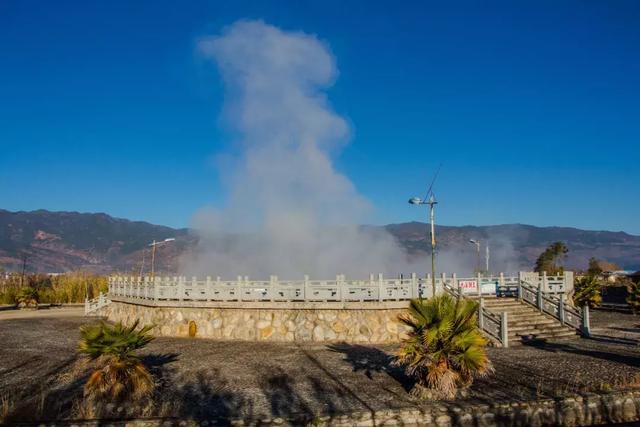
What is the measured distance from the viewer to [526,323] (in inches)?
1033

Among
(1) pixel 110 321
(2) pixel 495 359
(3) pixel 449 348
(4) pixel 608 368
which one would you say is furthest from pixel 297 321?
(1) pixel 110 321

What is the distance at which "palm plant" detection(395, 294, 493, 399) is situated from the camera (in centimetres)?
1461

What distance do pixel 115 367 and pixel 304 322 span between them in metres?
12.5

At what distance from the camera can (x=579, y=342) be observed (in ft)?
80.3

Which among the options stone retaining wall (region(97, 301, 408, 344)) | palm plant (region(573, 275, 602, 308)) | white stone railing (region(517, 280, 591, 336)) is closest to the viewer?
stone retaining wall (region(97, 301, 408, 344))

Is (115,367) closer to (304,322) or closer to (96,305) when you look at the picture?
(304,322)

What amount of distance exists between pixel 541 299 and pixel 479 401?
16.7 m

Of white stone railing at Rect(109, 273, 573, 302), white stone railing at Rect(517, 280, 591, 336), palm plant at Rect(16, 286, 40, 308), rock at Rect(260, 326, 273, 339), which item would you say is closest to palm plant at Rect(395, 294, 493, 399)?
white stone railing at Rect(109, 273, 573, 302)

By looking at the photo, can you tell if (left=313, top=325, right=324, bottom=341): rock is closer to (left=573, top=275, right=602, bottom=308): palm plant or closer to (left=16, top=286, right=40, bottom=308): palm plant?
(left=573, top=275, right=602, bottom=308): palm plant

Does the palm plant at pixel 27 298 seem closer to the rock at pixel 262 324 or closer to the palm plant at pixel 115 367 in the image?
the rock at pixel 262 324

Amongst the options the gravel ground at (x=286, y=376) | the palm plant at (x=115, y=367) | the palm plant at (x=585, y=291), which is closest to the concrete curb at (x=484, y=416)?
the gravel ground at (x=286, y=376)

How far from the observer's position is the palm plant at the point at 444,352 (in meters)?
14.6

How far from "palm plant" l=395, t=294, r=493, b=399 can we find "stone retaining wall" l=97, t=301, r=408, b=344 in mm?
9835

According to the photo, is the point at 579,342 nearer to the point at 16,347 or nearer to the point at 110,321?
the point at 16,347
